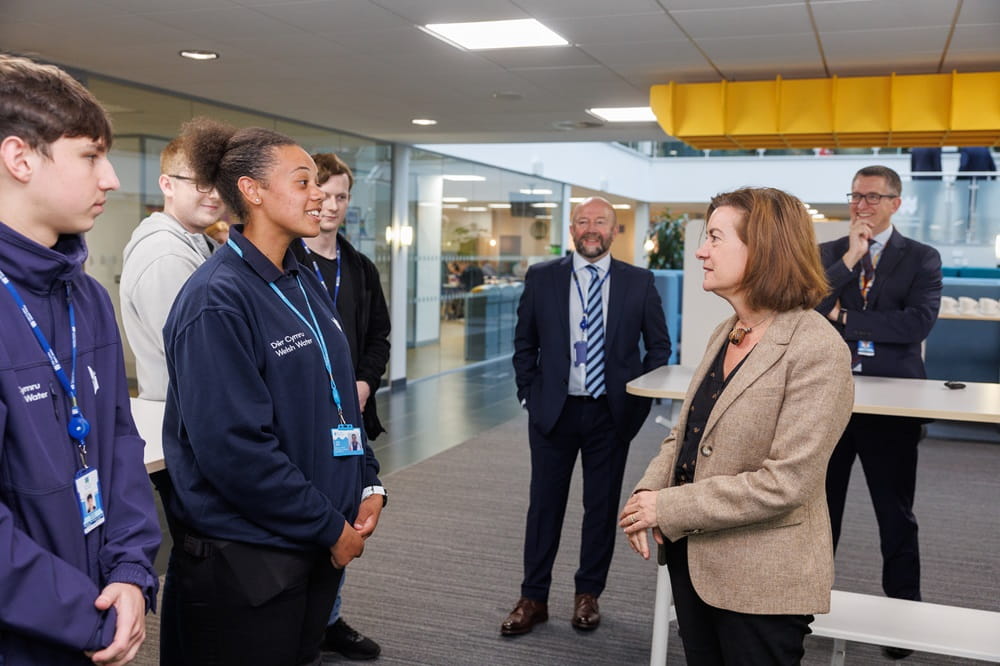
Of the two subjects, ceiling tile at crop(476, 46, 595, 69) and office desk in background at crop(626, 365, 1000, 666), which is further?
ceiling tile at crop(476, 46, 595, 69)

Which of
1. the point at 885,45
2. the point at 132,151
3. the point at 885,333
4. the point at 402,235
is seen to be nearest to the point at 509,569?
the point at 885,333

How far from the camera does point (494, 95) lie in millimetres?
7156

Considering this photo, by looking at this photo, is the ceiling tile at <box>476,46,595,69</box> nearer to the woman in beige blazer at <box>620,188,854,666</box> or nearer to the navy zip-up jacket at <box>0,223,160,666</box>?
the woman in beige blazer at <box>620,188,854,666</box>

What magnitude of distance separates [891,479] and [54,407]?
9.91ft

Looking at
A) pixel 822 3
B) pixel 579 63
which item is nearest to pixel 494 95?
pixel 579 63

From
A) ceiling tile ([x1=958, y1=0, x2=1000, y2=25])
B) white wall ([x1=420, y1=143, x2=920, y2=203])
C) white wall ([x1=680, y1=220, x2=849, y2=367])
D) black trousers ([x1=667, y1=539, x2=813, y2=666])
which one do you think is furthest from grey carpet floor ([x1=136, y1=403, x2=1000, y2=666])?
white wall ([x1=420, y1=143, x2=920, y2=203])

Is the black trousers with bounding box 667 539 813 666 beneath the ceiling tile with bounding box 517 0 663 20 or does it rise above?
beneath

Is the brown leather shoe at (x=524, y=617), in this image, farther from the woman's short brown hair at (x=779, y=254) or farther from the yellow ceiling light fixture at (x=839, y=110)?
the yellow ceiling light fixture at (x=839, y=110)

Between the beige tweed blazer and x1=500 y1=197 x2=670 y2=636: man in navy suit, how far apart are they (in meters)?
1.65

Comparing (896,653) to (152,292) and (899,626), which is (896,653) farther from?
(152,292)

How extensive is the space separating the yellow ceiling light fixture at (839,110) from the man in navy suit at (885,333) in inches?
109

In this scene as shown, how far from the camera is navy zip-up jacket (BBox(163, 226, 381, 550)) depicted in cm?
183

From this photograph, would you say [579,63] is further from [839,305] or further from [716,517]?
[716,517]

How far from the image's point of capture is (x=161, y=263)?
263cm
